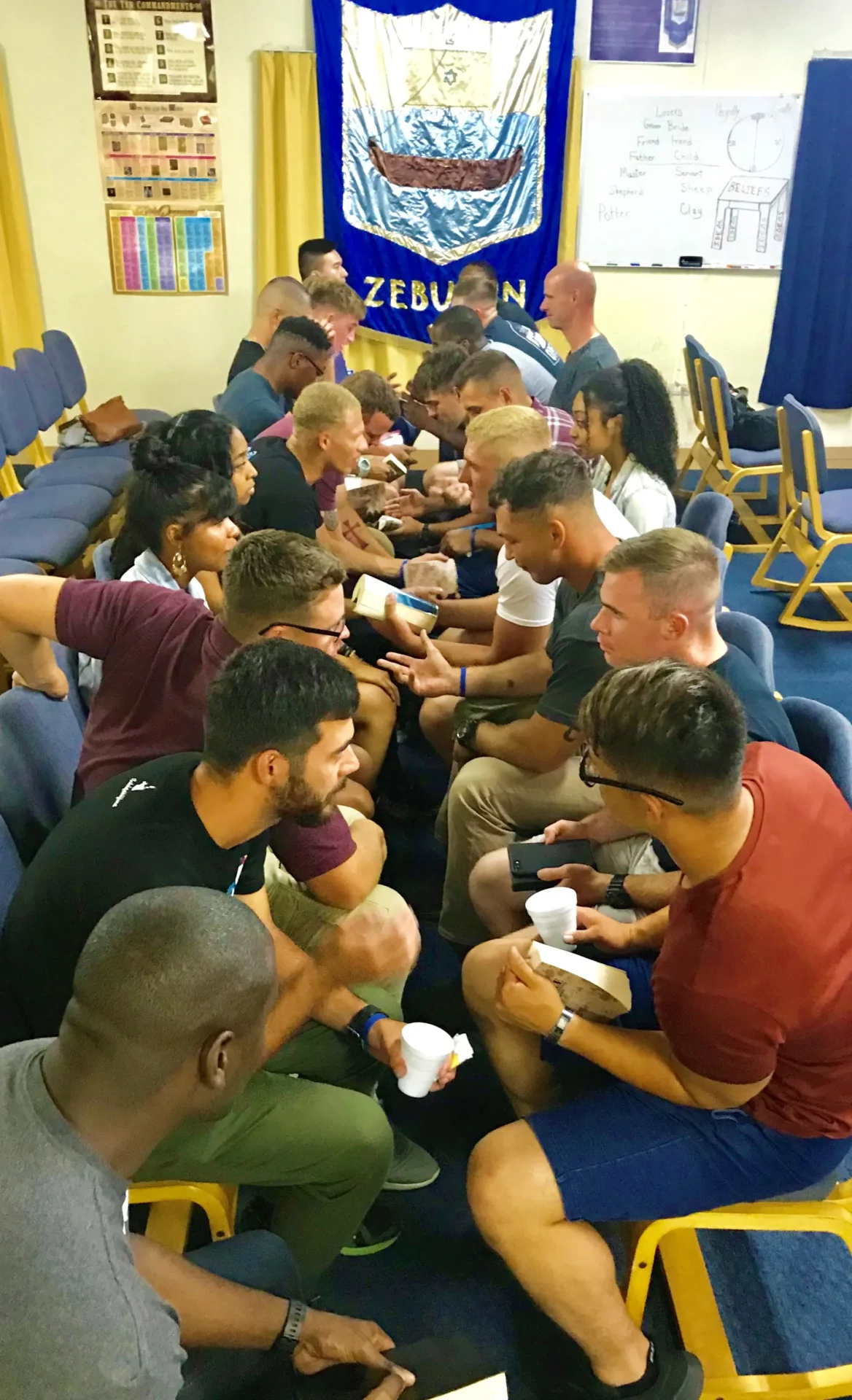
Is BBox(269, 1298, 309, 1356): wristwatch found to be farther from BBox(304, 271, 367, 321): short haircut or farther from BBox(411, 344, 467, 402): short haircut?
BBox(304, 271, 367, 321): short haircut

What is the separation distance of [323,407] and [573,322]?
2089mm

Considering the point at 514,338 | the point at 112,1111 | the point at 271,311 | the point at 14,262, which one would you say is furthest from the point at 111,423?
the point at 112,1111

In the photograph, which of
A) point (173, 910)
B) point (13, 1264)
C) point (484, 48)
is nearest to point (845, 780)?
point (173, 910)

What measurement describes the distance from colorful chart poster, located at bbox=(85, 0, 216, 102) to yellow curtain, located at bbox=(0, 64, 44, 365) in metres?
0.60

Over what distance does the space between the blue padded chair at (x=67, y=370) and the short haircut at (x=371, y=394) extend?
5.03 feet

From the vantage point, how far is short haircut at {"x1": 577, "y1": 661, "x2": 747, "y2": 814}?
1.25 metres

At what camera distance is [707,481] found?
240 inches

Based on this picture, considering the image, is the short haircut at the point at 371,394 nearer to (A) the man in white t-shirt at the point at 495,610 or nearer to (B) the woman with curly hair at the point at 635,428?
(A) the man in white t-shirt at the point at 495,610

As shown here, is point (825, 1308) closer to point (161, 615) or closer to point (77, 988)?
point (77, 988)

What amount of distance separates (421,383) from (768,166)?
3.48 meters

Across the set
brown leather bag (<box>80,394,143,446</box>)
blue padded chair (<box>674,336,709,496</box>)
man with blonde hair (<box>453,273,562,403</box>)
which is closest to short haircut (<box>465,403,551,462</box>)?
man with blonde hair (<box>453,273,562,403</box>)

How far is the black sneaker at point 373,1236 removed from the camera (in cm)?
178

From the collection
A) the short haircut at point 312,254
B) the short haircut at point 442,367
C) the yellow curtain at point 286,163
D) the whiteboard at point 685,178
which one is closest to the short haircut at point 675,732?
the short haircut at point 442,367

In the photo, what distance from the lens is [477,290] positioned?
4.79 meters
